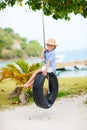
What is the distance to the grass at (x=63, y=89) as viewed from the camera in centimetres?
944

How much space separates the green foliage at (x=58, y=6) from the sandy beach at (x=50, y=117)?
1.48 meters

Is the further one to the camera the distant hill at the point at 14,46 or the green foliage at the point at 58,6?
the distant hill at the point at 14,46

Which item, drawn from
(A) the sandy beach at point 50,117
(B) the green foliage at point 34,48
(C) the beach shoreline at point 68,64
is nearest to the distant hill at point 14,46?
(B) the green foliage at point 34,48

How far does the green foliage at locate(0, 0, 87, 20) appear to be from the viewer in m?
8.90

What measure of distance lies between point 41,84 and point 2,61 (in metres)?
4.73

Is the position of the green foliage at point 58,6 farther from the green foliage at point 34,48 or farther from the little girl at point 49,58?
the little girl at point 49,58

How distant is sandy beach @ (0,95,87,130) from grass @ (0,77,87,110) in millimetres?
474

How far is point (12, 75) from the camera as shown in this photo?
9.24m

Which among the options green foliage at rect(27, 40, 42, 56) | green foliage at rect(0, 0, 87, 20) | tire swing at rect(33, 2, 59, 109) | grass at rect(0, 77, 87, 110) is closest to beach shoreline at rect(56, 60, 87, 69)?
grass at rect(0, 77, 87, 110)

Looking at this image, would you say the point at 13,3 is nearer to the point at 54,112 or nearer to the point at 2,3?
the point at 2,3

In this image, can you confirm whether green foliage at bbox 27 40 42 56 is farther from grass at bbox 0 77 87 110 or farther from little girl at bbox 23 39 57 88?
little girl at bbox 23 39 57 88

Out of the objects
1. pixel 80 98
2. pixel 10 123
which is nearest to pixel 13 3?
pixel 80 98

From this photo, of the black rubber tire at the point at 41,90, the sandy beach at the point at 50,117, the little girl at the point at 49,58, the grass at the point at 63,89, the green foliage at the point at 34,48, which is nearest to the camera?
the black rubber tire at the point at 41,90

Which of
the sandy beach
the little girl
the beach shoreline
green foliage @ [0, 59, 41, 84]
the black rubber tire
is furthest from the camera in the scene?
the beach shoreline
